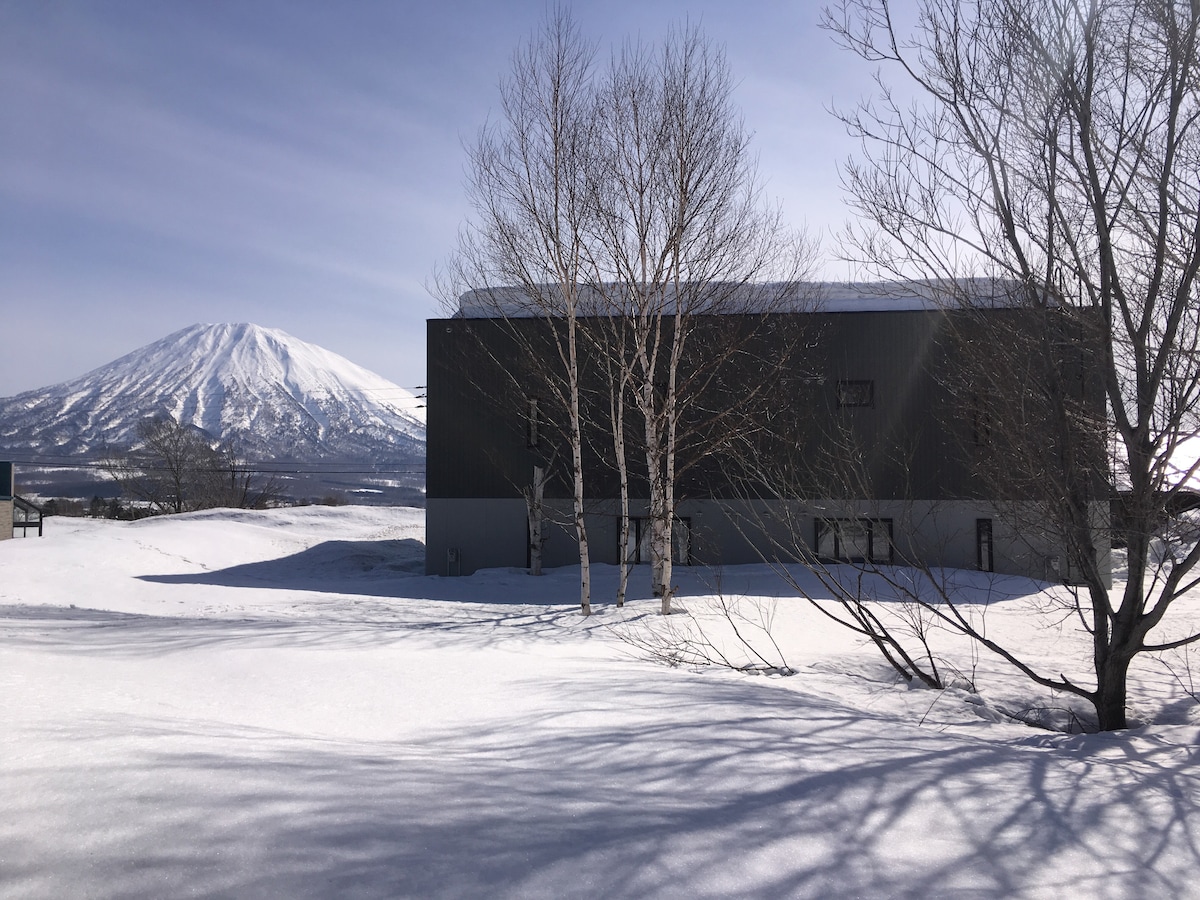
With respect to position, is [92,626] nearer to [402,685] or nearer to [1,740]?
[402,685]

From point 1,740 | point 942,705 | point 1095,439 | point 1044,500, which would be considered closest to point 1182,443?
point 1095,439

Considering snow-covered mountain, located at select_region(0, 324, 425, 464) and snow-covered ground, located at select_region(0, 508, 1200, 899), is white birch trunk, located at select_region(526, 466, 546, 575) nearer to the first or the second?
snow-covered ground, located at select_region(0, 508, 1200, 899)

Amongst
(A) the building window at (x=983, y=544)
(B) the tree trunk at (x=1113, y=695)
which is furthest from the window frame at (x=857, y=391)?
(B) the tree trunk at (x=1113, y=695)

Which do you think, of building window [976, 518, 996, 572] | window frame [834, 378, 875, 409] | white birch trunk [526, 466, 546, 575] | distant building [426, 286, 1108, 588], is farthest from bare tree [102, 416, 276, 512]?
building window [976, 518, 996, 572]

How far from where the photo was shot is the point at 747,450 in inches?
698

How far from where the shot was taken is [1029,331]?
7.28 meters

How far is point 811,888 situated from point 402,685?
13.5 ft

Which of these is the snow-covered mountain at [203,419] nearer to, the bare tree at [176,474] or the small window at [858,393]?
the bare tree at [176,474]

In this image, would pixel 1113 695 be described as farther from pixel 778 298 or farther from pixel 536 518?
pixel 536 518

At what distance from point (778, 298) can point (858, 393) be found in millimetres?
6362

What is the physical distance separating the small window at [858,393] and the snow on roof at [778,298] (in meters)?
1.83

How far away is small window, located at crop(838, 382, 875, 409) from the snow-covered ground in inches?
448

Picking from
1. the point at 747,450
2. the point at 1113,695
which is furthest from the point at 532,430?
the point at 1113,695

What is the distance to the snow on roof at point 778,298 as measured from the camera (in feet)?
26.1
